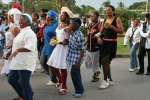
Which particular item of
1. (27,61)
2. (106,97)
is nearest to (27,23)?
(27,61)

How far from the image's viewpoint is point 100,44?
34.9ft

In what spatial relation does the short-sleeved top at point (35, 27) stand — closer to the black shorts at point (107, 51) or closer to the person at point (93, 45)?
the person at point (93, 45)

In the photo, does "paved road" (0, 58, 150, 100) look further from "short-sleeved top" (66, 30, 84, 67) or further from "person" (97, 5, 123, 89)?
"short-sleeved top" (66, 30, 84, 67)

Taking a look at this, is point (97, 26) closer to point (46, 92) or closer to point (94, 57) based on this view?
point (94, 57)

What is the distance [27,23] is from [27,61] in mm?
657

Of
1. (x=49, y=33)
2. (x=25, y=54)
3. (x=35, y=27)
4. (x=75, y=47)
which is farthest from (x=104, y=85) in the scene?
(x=35, y=27)

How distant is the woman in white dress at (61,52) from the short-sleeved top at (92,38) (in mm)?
1214

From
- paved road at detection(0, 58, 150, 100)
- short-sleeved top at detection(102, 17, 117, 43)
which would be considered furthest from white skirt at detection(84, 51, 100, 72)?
short-sleeved top at detection(102, 17, 117, 43)

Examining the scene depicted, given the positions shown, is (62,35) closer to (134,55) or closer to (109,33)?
(109,33)

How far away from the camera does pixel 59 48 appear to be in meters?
9.85

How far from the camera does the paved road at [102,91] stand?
961 cm

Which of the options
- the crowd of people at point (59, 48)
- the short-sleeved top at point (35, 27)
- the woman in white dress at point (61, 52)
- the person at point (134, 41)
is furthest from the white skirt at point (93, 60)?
the person at point (134, 41)

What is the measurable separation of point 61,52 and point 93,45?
4.70 ft

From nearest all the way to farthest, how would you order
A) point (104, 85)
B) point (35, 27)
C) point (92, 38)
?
point (104, 85)
point (92, 38)
point (35, 27)
